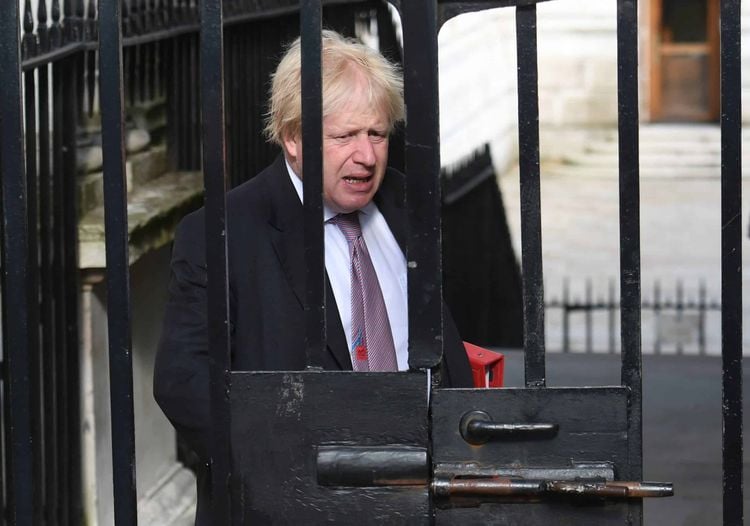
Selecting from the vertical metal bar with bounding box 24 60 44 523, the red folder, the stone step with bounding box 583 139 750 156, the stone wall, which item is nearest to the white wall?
the stone wall

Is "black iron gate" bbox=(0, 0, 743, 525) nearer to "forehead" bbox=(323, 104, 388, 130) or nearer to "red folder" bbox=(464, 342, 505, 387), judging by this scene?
"forehead" bbox=(323, 104, 388, 130)

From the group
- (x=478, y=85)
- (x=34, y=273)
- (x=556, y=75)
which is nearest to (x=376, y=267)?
(x=34, y=273)

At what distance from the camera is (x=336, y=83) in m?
3.03

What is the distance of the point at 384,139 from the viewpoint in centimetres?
316

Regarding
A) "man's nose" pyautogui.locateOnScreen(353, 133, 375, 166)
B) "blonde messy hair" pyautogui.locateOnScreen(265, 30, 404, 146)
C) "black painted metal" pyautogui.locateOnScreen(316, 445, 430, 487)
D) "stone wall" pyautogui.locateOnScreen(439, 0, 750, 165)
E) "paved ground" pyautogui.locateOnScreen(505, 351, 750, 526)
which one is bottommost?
"paved ground" pyautogui.locateOnScreen(505, 351, 750, 526)

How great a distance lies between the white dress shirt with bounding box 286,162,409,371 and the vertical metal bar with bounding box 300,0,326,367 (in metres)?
0.57

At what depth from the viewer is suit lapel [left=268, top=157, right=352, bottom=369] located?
3.05 metres

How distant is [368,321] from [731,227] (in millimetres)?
910

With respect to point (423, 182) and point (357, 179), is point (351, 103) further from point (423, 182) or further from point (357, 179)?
point (423, 182)

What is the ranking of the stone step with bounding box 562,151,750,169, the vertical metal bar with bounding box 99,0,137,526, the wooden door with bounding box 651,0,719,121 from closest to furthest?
the vertical metal bar with bounding box 99,0,137,526 < the stone step with bounding box 562,151,750,169 < the wooden door with bounding box 651,0,719,121

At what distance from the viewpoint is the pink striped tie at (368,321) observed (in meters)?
3.12

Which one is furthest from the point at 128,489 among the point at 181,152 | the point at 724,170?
the point at 181,152

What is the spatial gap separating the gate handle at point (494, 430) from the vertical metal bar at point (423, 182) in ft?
0.38

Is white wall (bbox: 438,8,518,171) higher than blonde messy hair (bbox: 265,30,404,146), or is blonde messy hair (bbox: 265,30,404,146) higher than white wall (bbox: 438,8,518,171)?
white wall (bbox: 438,8,518,171)
